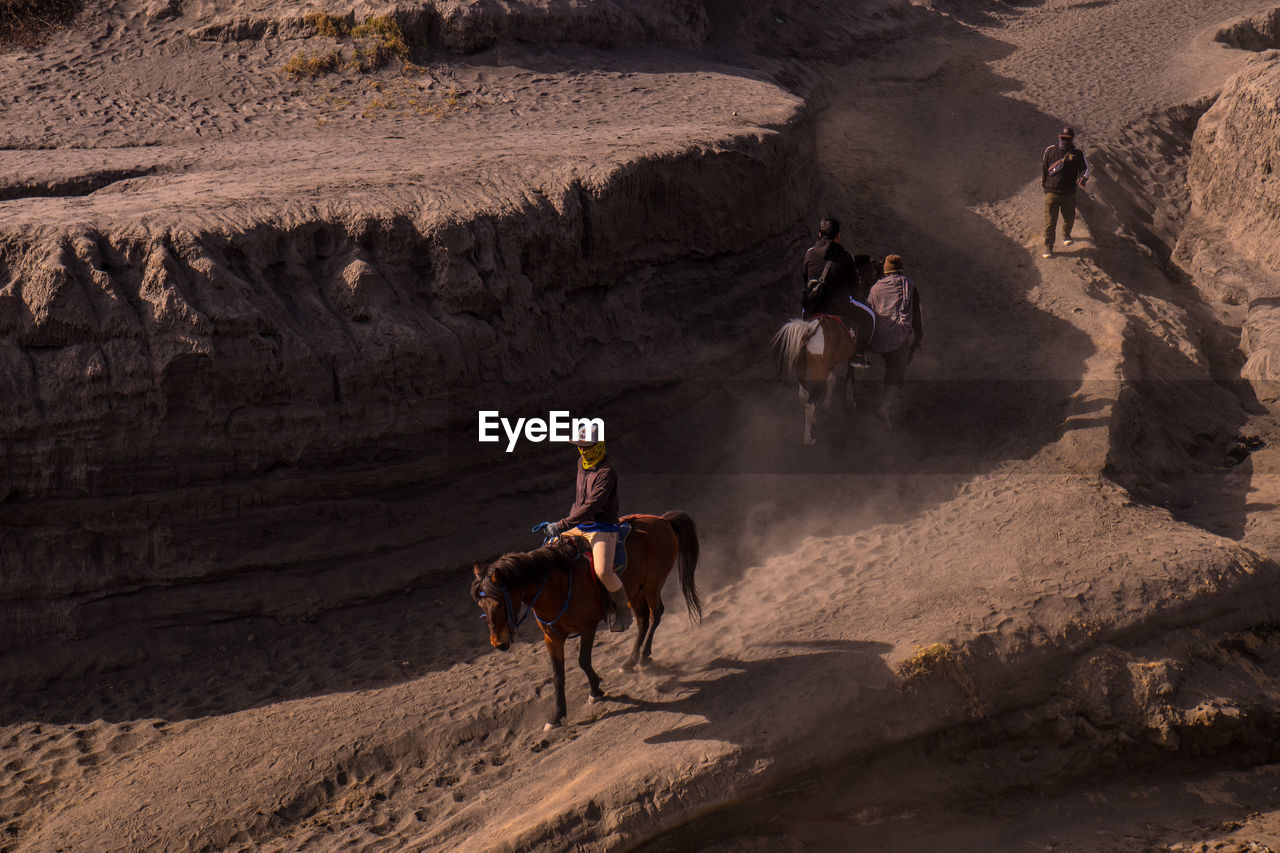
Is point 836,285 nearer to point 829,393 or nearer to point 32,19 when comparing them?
point 829,393

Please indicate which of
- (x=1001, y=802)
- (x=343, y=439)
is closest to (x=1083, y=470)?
(x=1001, y=802)

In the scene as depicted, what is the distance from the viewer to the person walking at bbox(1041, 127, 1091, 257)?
13.4 metres

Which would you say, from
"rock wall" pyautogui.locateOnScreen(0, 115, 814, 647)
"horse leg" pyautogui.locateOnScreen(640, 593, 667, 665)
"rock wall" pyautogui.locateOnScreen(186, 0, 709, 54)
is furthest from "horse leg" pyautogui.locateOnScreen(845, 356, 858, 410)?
"rock wall" pyautogui.locateOnScreen(186, 0, 709, 54)

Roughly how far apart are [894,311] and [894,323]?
0.12 metres

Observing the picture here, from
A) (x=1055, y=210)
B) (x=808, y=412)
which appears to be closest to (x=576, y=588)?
(x=808, y=412)

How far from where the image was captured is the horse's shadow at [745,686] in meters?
6.62

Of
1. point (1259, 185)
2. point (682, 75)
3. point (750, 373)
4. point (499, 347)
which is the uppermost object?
point (682, 75)

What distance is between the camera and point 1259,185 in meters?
14.8

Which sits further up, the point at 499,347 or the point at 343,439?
the point at 499,347

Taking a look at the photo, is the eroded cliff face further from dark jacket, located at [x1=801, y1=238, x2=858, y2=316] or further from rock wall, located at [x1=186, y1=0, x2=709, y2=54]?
rock wall, located at [x1=186, y1=0, x2=709, y2=54]

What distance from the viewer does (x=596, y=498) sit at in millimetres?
6926

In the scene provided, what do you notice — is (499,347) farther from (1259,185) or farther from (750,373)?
(1259,185)

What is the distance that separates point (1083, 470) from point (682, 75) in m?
8.77

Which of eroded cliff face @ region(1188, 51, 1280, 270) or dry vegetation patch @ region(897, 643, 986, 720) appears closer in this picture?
dry vegetation patch @ region(897, 643, 986, 720)
